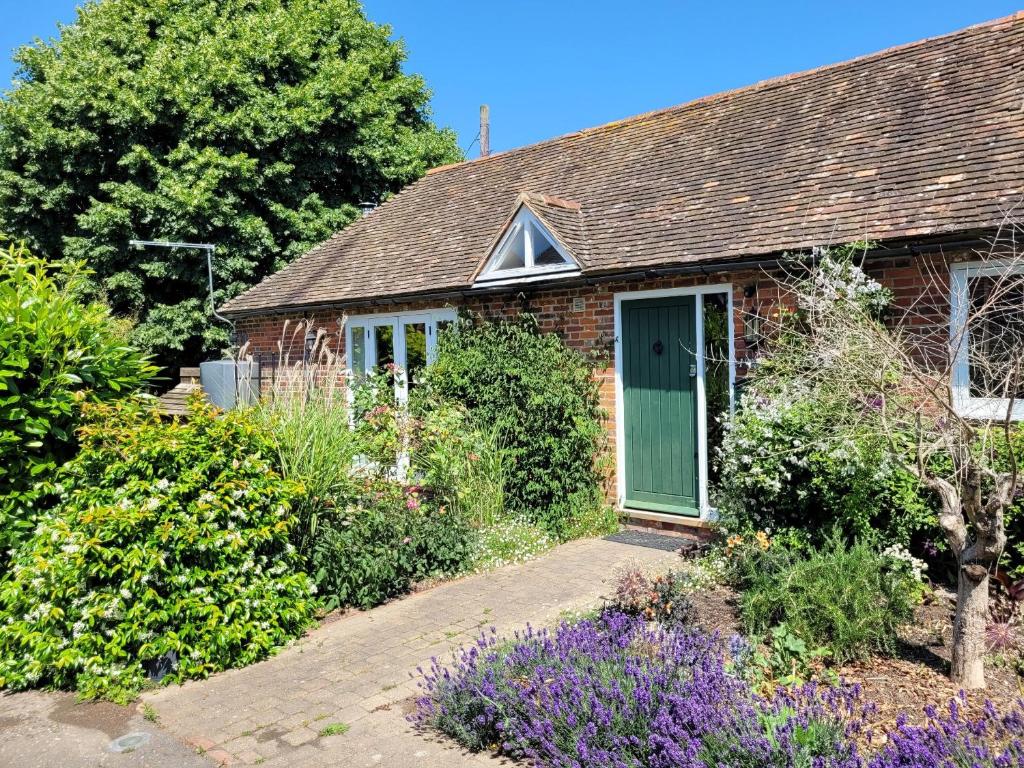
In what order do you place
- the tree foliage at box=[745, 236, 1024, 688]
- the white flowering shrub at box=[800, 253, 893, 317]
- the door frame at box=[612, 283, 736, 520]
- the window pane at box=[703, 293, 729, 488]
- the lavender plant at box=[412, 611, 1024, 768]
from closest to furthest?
the lavender plant at box=[412, 611, 1024, 768] → the tree foliage at box=[745, 236, 1024, 688] → the white flowering shrub at box=[800, 253, 893, 317] → the door frame at box=[612, 283, 736, 520] → the window pane at box=[703, 293, 729, 488]

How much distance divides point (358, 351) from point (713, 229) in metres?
6.38

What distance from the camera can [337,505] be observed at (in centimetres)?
666

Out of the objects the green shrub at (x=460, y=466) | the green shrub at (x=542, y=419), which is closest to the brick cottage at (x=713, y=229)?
the green shrub at (x=542, y=419)

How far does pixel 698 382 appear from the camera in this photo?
824 cm

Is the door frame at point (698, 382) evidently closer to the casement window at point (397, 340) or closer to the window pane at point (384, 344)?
the casement window at point (397, 340)

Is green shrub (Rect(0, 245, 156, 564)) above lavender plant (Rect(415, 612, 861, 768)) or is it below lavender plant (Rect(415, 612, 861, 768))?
above

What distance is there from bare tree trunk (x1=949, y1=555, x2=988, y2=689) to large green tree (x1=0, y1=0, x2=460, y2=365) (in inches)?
674

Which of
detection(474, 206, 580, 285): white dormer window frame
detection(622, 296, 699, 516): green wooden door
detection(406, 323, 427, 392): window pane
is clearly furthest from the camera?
detection(406, 323, 427, 392): window pane

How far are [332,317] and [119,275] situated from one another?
28.4 feet

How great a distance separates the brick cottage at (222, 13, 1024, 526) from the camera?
7.13m

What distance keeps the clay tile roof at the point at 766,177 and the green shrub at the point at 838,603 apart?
10.1 ft

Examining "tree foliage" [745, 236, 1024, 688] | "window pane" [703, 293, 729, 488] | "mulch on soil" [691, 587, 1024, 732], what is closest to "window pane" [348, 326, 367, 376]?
"window pane" [703, 293, 729, 488]

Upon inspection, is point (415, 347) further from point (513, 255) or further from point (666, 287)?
point (666, 287)

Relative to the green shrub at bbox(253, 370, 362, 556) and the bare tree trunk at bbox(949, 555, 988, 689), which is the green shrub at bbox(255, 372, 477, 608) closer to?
the green shrub at bbox(253, 370, 362, 556)
